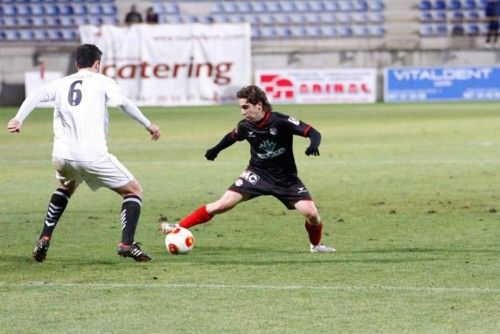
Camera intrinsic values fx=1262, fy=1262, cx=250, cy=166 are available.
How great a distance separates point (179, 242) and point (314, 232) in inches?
45.5

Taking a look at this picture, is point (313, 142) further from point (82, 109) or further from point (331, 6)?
point (331, 6)

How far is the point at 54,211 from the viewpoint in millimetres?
10438

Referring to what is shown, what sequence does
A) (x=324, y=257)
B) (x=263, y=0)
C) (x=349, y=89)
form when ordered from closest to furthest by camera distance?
(x=324, y=257) → (x=349, y=89) → (x=263, y=0)

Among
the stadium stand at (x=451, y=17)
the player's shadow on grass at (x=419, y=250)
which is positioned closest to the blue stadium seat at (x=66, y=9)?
the stadium stand at (x=451, y=17)

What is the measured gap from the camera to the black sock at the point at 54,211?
10.4 m

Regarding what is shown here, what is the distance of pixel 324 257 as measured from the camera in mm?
10477

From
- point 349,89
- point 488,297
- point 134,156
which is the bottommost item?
point 349,89

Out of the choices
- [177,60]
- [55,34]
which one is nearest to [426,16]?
[177,60]

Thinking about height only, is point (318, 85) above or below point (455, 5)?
below

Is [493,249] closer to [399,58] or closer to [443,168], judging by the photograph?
[443,168]

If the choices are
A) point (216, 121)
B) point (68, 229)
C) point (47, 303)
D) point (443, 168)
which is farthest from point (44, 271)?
point (216, 121)

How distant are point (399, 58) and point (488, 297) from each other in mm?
31533

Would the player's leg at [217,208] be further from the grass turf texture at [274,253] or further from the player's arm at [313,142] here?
the player's arm at [313,142]

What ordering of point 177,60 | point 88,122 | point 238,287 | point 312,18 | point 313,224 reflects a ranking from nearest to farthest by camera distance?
point 238,287 < point 88,122 < point 313,224 < point 177,60 < point 312,18
